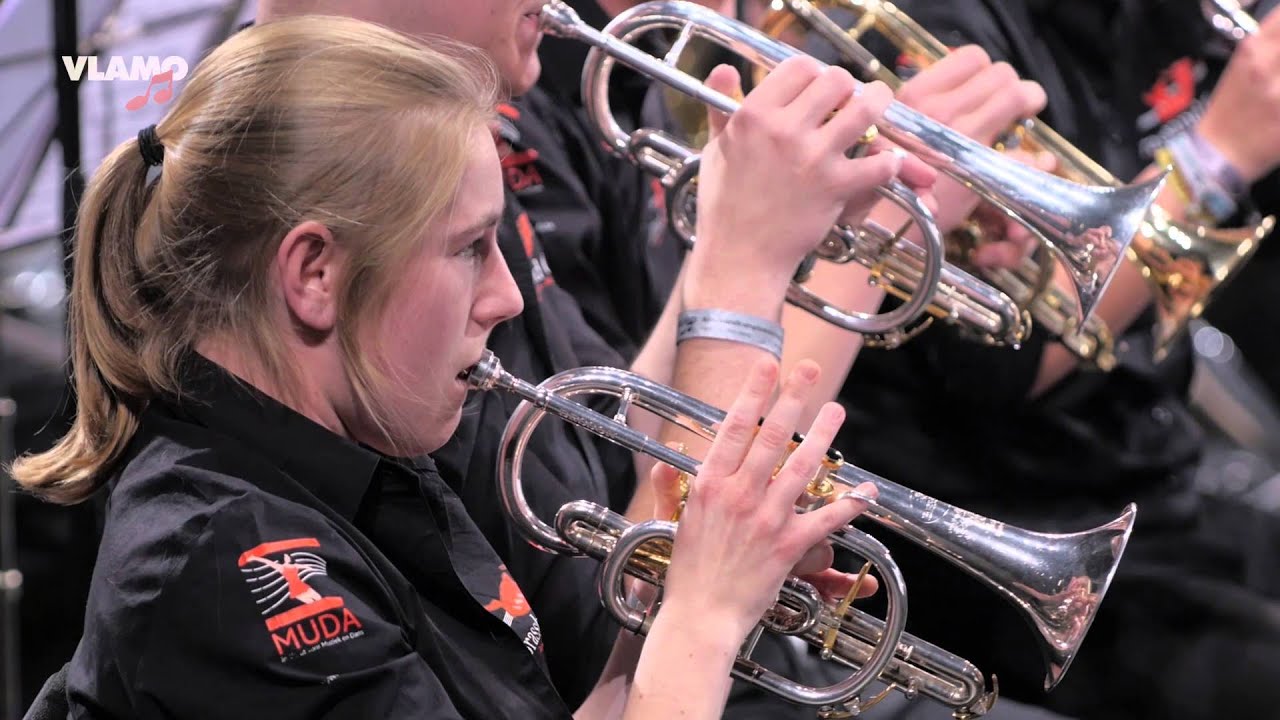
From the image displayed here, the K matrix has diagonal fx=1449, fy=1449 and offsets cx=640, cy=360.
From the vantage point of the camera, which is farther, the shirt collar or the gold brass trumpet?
the gold brass trumpet

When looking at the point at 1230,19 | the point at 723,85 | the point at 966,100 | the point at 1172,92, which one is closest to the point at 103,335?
the point at 723,85

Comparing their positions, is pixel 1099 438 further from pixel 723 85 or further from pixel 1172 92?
pixel 723 85

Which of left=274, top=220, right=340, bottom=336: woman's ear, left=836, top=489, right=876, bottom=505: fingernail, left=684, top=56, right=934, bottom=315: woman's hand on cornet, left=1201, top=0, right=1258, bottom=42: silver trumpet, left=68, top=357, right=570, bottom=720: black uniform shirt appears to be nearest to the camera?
left=68, top=357, right=570, bottom=720: black uniform shirt

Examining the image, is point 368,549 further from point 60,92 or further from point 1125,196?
point 1125,196

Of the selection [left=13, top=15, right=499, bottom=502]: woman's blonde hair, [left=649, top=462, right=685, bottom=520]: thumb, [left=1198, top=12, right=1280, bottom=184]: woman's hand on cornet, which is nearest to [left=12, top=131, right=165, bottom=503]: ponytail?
[left=13, top=15, right=499, bottom=502]: woman's blonde hair

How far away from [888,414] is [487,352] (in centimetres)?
120

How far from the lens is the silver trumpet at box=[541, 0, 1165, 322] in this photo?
1701mm

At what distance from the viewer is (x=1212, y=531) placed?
2.66 metres

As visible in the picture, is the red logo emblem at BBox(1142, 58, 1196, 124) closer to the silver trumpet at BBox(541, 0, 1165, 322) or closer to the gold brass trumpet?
the gold brass trumpet

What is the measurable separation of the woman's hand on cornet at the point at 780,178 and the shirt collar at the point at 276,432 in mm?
514

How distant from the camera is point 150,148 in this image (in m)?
1.31

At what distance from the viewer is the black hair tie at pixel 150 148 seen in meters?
1.31

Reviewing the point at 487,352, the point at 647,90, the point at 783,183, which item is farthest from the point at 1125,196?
the point at 487,352

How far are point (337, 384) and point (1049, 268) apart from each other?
1.11 m
